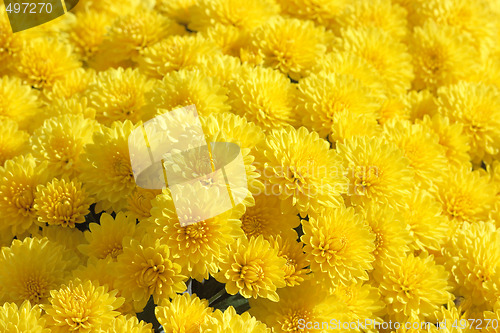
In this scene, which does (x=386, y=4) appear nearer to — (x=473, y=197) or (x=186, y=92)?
(x=473, y=197)

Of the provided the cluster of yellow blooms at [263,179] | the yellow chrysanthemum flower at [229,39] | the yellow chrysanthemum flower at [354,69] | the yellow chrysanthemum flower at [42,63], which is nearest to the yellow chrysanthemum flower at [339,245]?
the cluster of yellow blooms at [263,179]

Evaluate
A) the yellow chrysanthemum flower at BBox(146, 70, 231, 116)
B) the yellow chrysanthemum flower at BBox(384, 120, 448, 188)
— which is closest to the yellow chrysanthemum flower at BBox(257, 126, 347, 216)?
the yellow chrysanthemum flower at BBox(146, 70, 231, 116)

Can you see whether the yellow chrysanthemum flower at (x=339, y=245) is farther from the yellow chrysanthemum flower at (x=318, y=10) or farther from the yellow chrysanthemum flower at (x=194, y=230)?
the yellow chrysanthemum flower at (x=318, y=10)

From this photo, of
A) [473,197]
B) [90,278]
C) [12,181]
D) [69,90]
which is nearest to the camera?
[90,278]

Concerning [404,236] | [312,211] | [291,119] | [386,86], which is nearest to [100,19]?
[291,119]

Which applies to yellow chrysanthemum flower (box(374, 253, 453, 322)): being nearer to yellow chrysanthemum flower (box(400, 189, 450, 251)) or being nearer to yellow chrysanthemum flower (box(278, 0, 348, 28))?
yellow chrysanthemum flower (box(400, 189, 450, 251))
